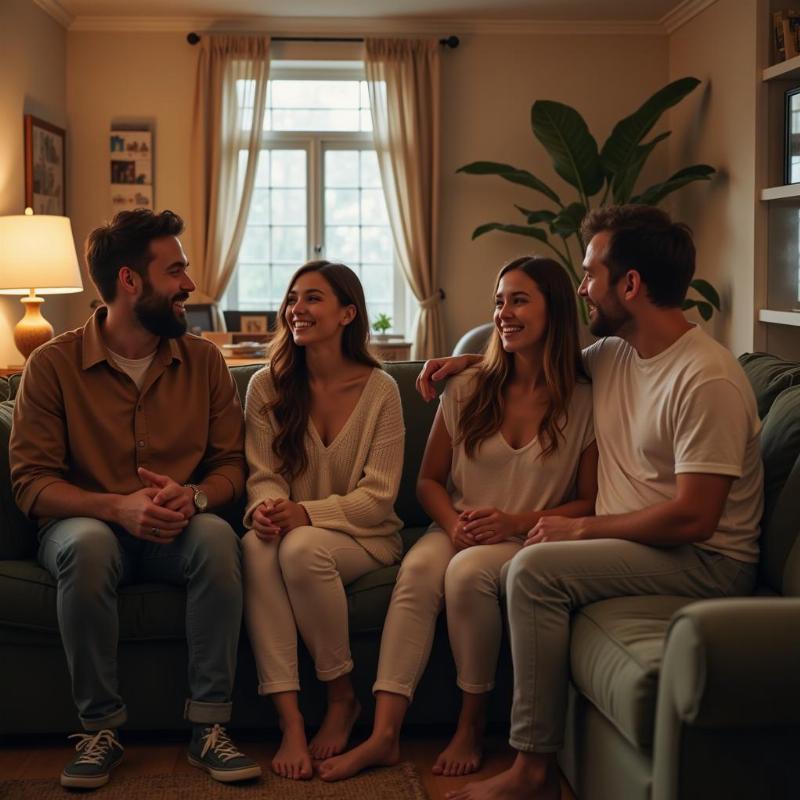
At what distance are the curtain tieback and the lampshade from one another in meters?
2.43

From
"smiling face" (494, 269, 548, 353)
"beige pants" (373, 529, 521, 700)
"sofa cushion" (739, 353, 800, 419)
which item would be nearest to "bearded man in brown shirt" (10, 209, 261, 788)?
"beige pants" (373, 529, 521, 700)

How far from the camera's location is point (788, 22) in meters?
5.05

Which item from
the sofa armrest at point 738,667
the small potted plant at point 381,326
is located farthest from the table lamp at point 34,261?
the sofa armrest at point 738,667

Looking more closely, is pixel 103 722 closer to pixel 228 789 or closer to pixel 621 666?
pixel 228 789

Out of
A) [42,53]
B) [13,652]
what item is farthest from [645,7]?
[13,652]

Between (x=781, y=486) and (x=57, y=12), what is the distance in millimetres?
5336

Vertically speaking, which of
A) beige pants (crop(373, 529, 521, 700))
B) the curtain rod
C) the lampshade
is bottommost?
beige pants (crop(373, 529, 521, 700))

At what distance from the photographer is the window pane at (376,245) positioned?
6.88 metres

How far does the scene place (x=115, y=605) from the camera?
7.48 ft

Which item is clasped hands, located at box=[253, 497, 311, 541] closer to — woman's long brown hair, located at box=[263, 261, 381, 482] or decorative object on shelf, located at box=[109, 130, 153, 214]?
woman's long brown hair, located at box=[263, 261, 381, 482]

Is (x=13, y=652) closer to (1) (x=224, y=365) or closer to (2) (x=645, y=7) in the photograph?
(1) (x=224, y=365)

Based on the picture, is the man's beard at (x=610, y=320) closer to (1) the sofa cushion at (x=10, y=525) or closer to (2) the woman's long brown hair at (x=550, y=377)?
(2) the woman's long brown hair at (x=550, y=377)

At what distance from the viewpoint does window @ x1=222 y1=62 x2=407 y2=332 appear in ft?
22.1

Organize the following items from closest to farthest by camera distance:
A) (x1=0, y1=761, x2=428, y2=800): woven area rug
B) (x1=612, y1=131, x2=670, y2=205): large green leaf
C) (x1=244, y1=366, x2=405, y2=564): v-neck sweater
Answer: (x1=0, y1=761, x2=428, y2=800): woven area rug → (x1=244, y1=366, x2=405, y2=564): v-neck sweater → (x1=612, y1=131, x2=670, y2=205): large green leaf
